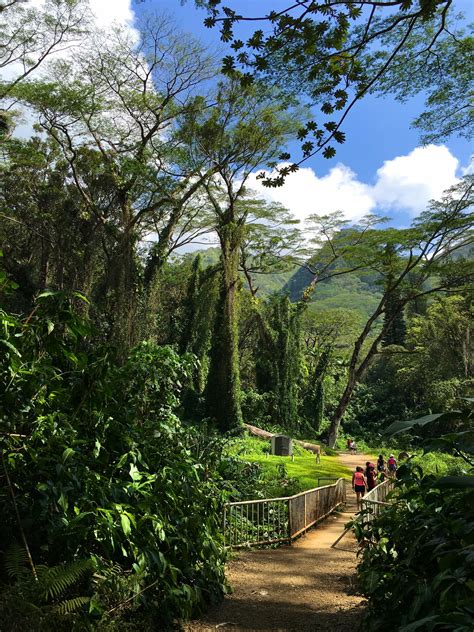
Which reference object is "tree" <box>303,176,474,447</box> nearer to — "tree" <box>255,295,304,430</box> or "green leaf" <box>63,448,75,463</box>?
"tree" <box>255,295,304,430</box>

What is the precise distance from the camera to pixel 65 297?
275cm

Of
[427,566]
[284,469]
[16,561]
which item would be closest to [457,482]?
[427,566]

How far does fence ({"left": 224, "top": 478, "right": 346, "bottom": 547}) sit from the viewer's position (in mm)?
7281

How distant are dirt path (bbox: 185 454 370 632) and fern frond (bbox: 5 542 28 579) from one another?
67.4 inches

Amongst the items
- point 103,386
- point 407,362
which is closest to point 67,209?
point 103,386

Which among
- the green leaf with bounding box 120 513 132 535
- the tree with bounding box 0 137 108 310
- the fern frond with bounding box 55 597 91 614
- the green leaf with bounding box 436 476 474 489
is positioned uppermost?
the tree with bounding box 0 137 108 310

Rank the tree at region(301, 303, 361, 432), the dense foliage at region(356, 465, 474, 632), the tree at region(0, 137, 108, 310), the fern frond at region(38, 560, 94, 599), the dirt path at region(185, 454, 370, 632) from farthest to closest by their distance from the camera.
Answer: the tree at region(301, 303, 361, 432) → the tree at region(0, 137, 108, 310) → the dirt path at region(185, 454, 370, 632) → the fern frond at region(38, 560, 94, 599) → the dense foliage at region(356, 465, 474, 632)

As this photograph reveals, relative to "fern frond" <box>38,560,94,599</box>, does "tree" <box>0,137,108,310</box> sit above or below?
above

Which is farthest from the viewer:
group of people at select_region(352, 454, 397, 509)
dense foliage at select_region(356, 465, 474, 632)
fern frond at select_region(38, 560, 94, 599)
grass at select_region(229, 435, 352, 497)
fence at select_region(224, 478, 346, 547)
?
group of people at select_region(352, 454, 397, 509)

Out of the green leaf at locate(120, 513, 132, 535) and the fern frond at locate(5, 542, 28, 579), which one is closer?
the fern frond at locate(5, 542, 28, 579)

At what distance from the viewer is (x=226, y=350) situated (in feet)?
71.3

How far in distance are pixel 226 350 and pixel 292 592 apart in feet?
54.3

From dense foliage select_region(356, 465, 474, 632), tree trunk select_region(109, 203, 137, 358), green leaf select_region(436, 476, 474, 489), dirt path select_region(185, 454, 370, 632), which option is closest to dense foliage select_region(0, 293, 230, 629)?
dirt path select_region(185, 454, 370, 632)

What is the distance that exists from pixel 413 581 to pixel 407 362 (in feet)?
120
